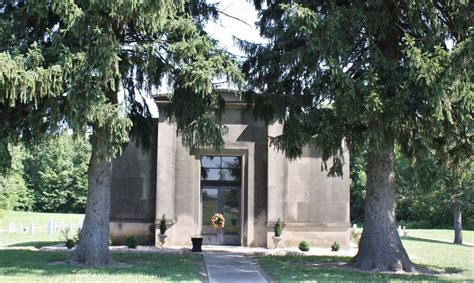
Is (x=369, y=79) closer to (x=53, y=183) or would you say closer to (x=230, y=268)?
(x=230, y=268)

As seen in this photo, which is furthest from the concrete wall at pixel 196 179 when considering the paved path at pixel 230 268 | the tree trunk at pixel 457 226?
the tree trunk at pixel 457 226

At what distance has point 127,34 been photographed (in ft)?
43.3

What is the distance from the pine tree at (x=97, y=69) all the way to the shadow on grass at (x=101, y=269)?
94 centimetres

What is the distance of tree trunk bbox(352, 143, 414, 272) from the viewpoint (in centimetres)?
1331

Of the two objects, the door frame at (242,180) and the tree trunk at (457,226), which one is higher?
the door frame at (242,180)

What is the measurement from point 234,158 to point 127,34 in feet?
29.2

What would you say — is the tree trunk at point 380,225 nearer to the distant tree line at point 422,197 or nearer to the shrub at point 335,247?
the distant tree line at point 422,197

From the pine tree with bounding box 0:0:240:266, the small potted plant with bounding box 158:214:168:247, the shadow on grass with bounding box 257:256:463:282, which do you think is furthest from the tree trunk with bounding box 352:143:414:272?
the small potted plant with bounding box 158:214:168:247

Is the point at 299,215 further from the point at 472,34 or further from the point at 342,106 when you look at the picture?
the point at 472,34

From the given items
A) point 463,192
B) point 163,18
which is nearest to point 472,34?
point 163,18

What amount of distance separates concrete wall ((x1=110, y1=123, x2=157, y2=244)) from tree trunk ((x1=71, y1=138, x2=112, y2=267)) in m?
6.74

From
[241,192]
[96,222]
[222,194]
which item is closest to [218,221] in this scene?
[222,194]

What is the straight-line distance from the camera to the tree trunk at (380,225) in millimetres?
13312

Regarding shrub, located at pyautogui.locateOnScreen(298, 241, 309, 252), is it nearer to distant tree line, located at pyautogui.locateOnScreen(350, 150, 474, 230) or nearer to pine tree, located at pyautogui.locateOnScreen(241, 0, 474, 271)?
distant tree line, located at pyautogui.locateOnScreen(350, 150, 474, 230)
